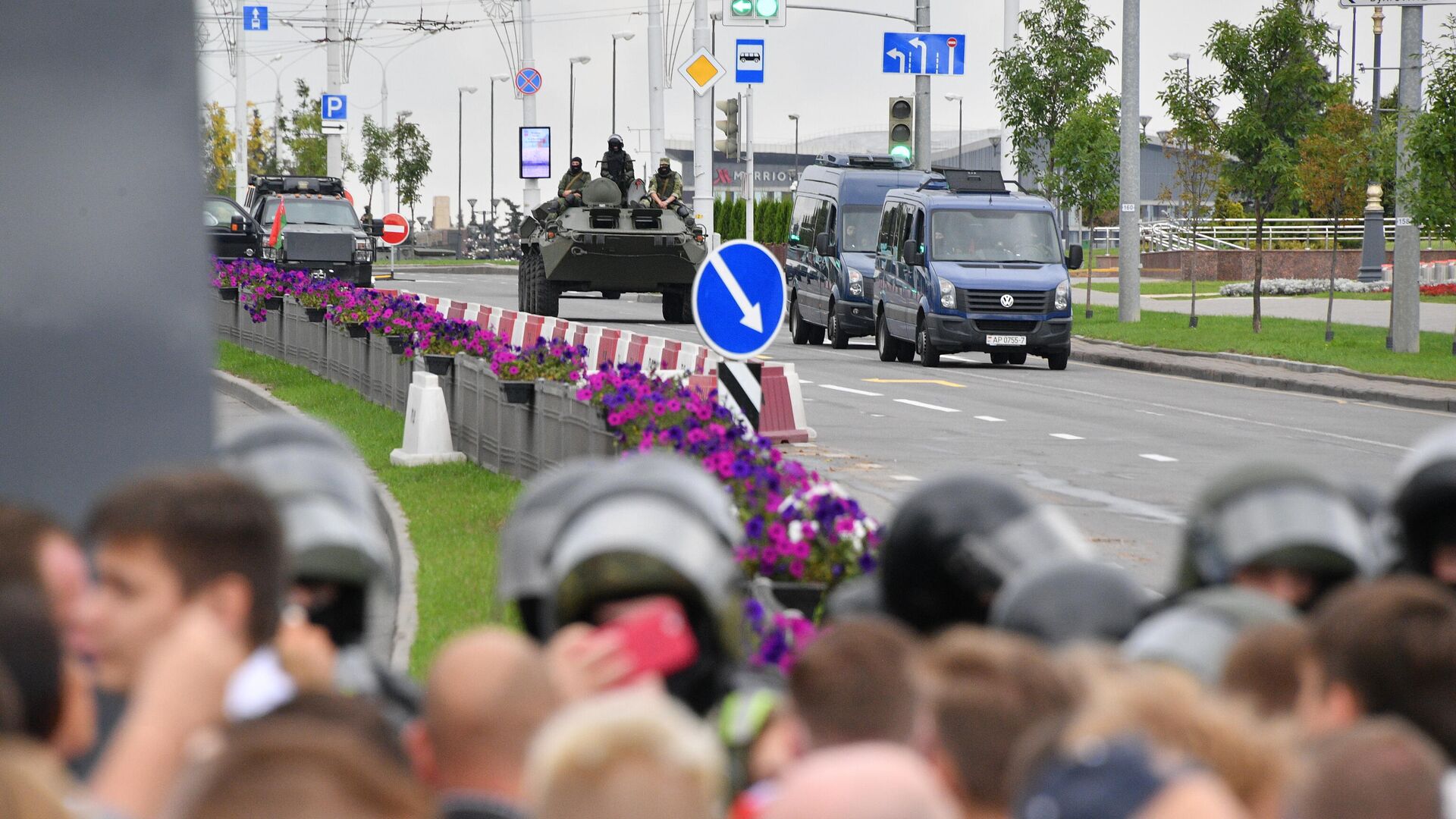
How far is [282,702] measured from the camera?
2.23 metres

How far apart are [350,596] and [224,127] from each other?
3163 inches

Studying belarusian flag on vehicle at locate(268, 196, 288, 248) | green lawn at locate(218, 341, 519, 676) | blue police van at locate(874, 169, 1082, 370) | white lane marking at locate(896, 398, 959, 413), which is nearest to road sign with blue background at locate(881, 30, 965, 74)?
blue police van at locate(874, 169, 1082, 370)

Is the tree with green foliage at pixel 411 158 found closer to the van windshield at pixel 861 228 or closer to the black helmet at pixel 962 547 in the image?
the van windshield at pixel 861 228

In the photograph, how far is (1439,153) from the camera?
2452 cm

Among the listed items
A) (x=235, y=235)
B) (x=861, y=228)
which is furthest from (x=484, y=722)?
(x=235, y=235)

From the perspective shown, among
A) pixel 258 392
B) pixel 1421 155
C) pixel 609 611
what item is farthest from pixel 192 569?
pixel 1421 155

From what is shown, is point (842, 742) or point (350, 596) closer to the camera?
point (842, 742)

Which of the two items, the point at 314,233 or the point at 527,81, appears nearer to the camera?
the point at 314,233

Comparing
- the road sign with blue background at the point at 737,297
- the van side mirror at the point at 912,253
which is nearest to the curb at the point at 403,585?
the road sign with blue background at the point at 737,297

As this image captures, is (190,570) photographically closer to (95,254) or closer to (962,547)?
(962,547)

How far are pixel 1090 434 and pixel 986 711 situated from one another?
14.7m

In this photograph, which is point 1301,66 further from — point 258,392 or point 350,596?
point 350,596

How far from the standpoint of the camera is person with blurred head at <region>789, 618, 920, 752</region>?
7.95ft

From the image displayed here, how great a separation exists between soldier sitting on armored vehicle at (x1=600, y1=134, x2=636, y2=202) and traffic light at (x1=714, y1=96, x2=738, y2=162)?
7.47m
